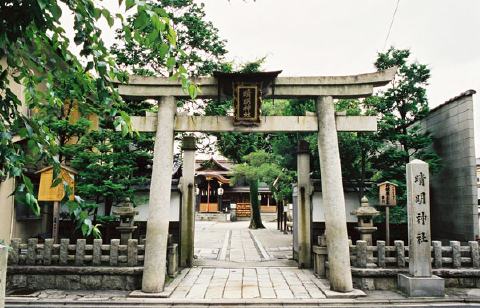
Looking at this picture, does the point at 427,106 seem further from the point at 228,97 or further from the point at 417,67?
the point at 228,97

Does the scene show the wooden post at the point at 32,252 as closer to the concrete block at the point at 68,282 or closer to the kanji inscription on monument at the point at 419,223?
the concrete block at the point at 68,282

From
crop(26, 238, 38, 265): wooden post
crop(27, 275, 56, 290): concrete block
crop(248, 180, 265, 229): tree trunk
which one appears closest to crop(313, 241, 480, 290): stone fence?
crop(27, 275, 56, 290): concrete block

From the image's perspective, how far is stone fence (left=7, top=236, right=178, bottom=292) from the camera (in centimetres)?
926

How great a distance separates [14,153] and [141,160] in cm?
1139

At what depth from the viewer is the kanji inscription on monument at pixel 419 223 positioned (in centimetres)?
876

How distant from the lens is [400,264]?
31.1 feet

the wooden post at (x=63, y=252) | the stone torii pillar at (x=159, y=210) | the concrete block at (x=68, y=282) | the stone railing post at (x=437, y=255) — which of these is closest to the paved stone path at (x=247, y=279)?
the stone torii pillar at (x=159, y=210)

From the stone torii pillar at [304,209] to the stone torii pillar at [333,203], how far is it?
318cm

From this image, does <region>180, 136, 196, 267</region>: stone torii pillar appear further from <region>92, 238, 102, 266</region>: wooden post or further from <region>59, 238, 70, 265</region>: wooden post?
<region>59, 238, 70, 265</region>: wooden post

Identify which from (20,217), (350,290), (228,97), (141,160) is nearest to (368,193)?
(350,290)

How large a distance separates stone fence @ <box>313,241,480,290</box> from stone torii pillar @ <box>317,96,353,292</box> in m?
0.77

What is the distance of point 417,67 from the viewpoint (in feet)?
46.6

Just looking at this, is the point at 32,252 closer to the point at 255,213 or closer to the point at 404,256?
the point at 404,256

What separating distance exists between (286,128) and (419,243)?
4.29 metres
